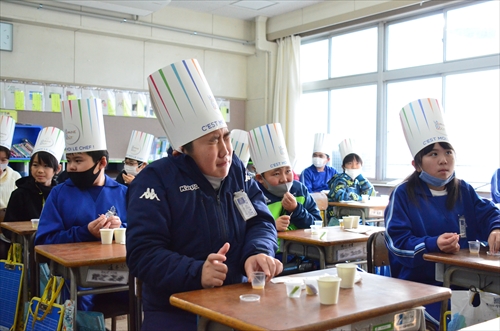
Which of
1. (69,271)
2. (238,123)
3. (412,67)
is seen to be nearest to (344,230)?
(69,271)

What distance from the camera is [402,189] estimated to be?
3.13 metres

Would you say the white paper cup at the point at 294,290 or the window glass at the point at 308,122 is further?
the window glass at the point at 308,122

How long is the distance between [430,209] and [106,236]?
191cm

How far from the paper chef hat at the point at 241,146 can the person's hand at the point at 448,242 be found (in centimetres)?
379

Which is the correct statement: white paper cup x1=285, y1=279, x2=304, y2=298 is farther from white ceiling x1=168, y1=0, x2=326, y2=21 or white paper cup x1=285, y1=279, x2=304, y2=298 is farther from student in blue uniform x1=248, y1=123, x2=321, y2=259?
white ceiling x1=168, y1=0, x2=326, y2=21

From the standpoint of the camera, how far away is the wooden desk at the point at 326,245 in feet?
11.9

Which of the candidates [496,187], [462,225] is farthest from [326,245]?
[496,187]

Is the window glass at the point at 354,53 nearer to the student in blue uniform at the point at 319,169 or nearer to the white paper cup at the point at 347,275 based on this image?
the student in blue uniform at the point at 319,169

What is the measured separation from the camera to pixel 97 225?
331 cm

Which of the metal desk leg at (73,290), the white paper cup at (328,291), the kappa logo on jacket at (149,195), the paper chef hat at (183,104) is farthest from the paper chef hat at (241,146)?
the white paper cup at (328,291)

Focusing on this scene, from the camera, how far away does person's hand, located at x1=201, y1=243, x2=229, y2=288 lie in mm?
1863

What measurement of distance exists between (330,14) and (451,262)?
708cm

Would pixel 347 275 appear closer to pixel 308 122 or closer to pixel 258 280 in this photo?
pixel 258 280

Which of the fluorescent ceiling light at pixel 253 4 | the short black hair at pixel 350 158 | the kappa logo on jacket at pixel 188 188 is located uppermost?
the fluorescent ceiling light at pixel 253 4
